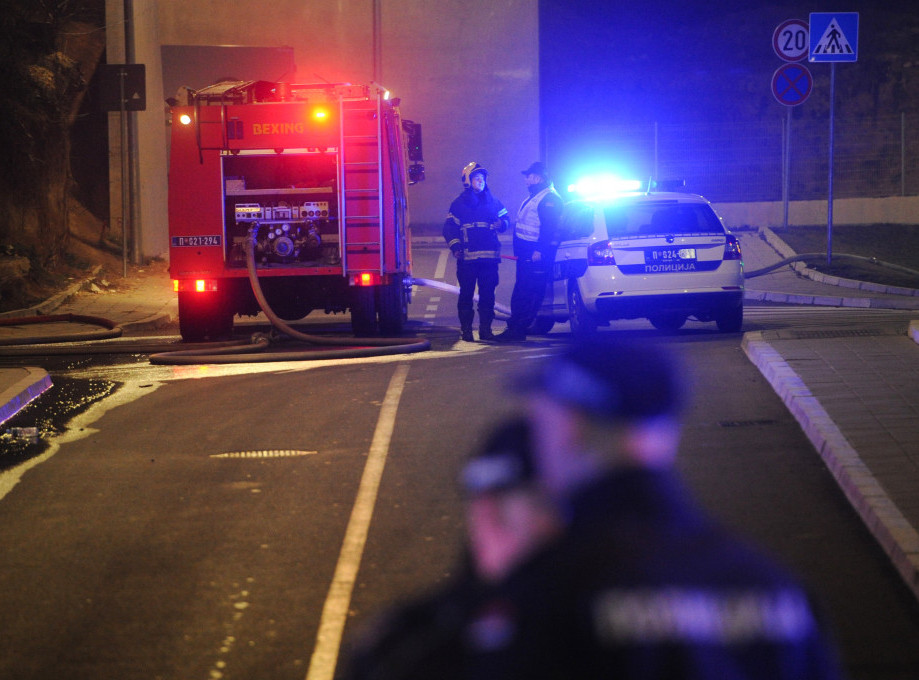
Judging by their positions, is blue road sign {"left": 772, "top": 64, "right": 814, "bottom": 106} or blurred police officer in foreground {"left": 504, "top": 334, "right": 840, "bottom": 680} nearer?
blurred police officer in foreground {"left": 504, "top": 334, "right": 840, "bottom": 680}

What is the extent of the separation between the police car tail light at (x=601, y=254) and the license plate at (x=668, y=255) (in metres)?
0.39

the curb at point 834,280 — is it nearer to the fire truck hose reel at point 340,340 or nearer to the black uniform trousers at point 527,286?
the black uniform trousers at point 527,286

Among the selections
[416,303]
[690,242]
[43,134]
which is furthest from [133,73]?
[690,242]

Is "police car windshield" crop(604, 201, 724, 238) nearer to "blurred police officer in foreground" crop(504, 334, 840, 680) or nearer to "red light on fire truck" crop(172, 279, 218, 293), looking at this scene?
"red light on fire truck" crop(172, 279, 218, 293)

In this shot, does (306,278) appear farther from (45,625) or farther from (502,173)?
(502,173)

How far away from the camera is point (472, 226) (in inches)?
526

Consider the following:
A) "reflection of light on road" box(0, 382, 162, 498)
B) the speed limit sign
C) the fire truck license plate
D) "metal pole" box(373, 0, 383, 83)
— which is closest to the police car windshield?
the fire truck license plate

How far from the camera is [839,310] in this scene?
16172 millimetres

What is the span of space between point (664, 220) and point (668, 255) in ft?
1.52

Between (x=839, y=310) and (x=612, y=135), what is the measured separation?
13911 mm

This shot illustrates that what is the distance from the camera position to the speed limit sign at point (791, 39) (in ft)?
62.0

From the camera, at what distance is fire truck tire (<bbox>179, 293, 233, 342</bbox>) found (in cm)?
1415

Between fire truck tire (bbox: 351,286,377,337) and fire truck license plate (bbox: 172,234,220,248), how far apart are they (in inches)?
66.8

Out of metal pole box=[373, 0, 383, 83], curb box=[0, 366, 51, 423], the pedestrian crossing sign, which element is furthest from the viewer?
metal pole box=[373, 0, 383, 83]
